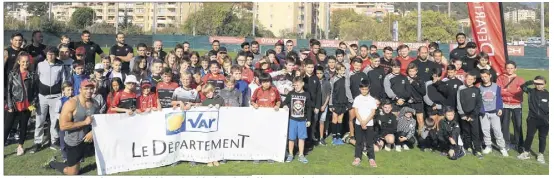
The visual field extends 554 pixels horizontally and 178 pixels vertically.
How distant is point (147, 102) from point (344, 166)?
3100 millimetres

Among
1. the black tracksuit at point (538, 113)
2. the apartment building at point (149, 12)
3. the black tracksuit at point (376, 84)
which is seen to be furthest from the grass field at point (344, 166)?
the apartment building at point (149, 12)

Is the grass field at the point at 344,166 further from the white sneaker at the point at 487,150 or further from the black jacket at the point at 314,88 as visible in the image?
the black jacket at the point at 314,88

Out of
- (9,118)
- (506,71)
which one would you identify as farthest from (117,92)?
(506,71)

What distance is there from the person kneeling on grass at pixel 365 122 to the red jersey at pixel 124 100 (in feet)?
11.0

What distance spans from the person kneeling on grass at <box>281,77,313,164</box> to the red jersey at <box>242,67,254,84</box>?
105 centimetres

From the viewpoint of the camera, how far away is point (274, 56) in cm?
909

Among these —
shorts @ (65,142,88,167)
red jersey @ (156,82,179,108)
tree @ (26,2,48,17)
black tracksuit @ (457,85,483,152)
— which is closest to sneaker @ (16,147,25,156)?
shorts @ (65,142,88,167)

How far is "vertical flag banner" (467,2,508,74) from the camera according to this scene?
885cm

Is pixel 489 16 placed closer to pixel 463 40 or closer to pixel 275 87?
pixel 463 40

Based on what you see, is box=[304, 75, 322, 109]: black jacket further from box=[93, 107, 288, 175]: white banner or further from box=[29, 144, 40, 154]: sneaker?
box=[29, 144, 40, 154]: sneaker

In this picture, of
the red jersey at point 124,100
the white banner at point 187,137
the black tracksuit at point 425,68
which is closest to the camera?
the white banner at point 187,137

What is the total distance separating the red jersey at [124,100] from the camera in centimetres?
644

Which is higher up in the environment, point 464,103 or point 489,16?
point 489,16

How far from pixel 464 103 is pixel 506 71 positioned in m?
1.11
